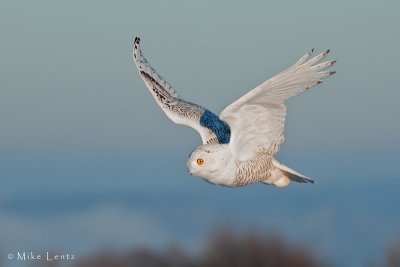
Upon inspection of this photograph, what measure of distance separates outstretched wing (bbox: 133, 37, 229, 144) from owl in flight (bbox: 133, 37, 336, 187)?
12 millimetres

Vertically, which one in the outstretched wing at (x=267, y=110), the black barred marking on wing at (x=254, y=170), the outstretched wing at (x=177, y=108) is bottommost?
the black barred marking on wing at (x=254, y=170)

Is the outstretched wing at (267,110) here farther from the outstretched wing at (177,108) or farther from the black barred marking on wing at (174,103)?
the black barred marking on wing at (174,103)

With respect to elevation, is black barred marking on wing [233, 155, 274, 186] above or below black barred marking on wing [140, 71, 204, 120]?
below

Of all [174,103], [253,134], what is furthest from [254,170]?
[174,103]

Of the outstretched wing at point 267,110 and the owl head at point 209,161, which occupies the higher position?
the outstretched wing at point 267,110

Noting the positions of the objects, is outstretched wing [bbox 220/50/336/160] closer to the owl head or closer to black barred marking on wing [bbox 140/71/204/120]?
the owl head

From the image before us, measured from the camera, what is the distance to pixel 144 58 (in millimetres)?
12008

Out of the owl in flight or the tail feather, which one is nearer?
the owl in flight

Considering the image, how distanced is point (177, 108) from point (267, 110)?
167 centimetres

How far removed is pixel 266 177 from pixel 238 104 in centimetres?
103

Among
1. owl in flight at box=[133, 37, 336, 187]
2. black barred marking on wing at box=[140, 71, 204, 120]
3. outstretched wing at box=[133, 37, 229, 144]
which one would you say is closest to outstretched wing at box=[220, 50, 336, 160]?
owl in flight at box=[133, 37, 336, 187]

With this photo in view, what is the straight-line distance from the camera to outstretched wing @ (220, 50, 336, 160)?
959 cm

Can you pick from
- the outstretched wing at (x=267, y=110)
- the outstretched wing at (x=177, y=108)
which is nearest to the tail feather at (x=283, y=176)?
the outstretched wing at (x=267, y=110)

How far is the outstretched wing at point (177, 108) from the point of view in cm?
1088
